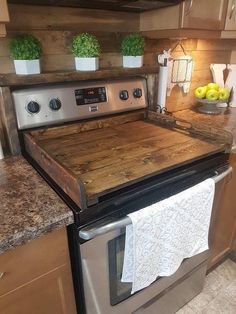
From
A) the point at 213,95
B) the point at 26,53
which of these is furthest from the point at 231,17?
the point at 26,53

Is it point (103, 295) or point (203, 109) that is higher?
point (203, 109)

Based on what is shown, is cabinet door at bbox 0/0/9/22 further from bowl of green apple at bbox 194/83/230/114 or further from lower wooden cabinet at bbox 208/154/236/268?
bowl of green apple at bbox 194/83/230/114

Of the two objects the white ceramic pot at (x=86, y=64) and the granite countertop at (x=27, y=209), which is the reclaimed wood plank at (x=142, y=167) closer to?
the granite countertop at (x=27, y=209)

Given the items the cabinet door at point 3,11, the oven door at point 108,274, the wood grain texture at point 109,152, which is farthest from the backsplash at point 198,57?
the cabinet door at point 3,11

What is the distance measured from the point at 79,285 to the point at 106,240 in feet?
0.68

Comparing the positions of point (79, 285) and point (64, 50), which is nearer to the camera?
point (79, 285)

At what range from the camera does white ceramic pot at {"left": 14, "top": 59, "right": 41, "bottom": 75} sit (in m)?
0.99

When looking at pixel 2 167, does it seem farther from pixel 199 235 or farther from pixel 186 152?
pixel 199 235

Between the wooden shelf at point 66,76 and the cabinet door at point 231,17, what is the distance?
0.45m

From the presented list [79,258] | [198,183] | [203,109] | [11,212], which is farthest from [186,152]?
[203,109]

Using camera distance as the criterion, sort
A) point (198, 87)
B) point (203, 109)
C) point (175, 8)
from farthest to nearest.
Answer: point (198, 87) < point (203, 109) < point (175, 8)

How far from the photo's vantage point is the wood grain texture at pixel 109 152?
75 centimetres

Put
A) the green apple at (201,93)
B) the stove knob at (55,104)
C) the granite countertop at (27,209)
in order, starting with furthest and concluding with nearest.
→ 1. the green apple at (201,93)
2. the stove knob at (55,104)
3. the granite countertop at (27,209)

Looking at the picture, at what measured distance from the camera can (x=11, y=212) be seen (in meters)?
0.69
